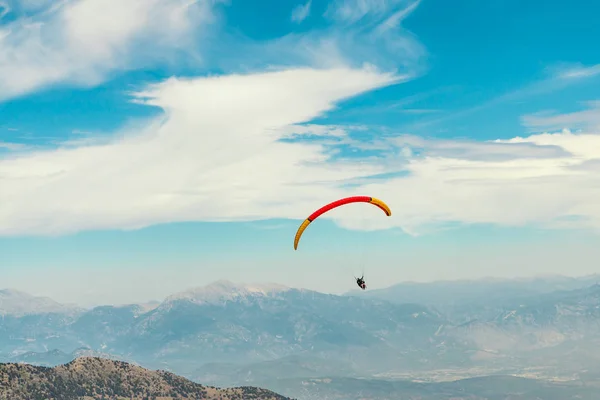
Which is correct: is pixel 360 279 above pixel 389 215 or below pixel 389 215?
below

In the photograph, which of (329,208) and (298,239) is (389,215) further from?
(298,239)

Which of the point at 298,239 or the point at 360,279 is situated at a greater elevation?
the point at 298,239

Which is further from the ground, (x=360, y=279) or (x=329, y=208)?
(x=329, y=208)

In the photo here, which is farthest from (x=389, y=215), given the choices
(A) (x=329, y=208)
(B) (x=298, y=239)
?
(B) (x=298, y=239)
